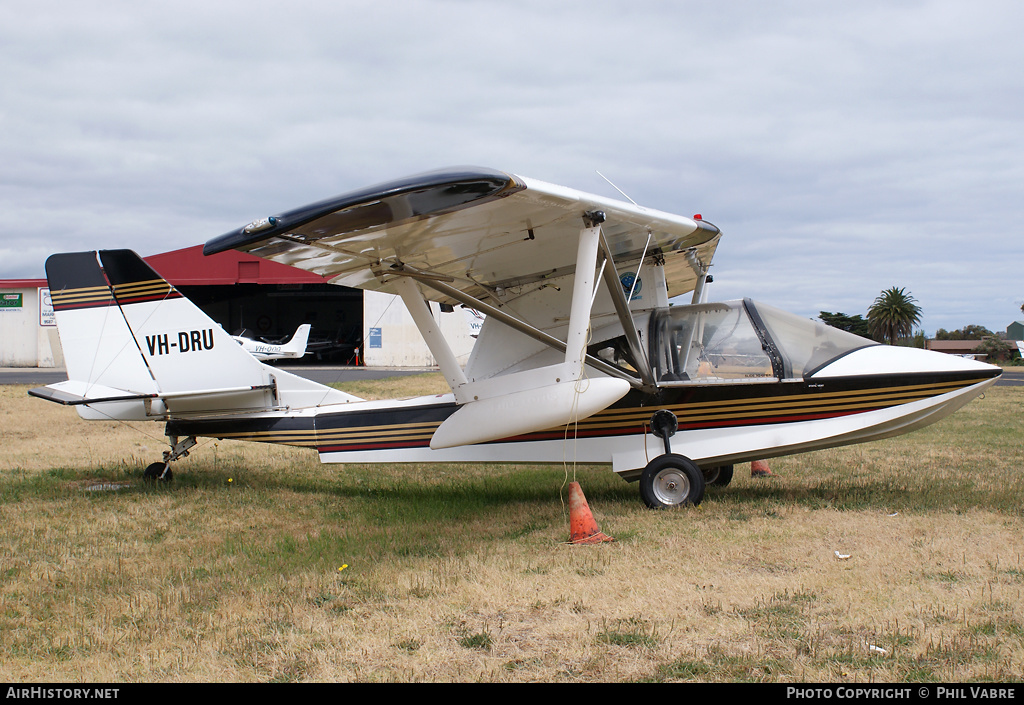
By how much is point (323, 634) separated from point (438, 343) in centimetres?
345

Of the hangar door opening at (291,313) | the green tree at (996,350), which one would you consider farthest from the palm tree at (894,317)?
the hangar door opening at (291,313)

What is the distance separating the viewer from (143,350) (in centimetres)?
869

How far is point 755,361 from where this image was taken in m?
7.10

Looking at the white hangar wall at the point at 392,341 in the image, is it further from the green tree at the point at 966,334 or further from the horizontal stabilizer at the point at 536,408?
the green tree at the point at 966,334

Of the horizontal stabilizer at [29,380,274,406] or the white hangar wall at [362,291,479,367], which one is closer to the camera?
the horizontal stabilizer at [29,380,274,406]

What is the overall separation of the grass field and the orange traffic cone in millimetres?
167

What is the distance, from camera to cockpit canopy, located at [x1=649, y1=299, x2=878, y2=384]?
701cm

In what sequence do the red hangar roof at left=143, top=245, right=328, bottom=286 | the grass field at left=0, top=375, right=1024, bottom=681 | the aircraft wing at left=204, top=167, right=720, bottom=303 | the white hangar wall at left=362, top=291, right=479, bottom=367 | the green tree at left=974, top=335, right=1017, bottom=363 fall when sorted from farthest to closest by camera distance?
the green tree at left=974, top=335, right=1017, bottom=363 → the white hangar wall at left=362, top=291, right=479, bottom=367 → the red hangar roof at left=143, top=245, right=328, bottom=286 → the aircraft wing at left=204, top=167, right=720, bottom=303 → the grass field at left=0, top=375, right=1024, bottom=681

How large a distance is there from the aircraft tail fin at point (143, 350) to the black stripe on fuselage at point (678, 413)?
0.42 metres

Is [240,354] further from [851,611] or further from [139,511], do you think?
[851,611]

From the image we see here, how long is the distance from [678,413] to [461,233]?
2.73 meters

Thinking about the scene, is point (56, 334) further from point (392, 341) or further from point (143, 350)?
point (143, 350)

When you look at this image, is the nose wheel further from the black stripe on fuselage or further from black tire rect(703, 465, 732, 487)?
black tire rect(703, 465, 732, 487)

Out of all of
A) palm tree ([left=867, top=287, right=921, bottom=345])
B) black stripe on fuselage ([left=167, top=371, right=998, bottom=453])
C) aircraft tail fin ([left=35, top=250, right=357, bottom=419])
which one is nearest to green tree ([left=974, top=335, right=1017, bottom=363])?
palm tree ([left=867, top=287, right=921, bottom=345])
